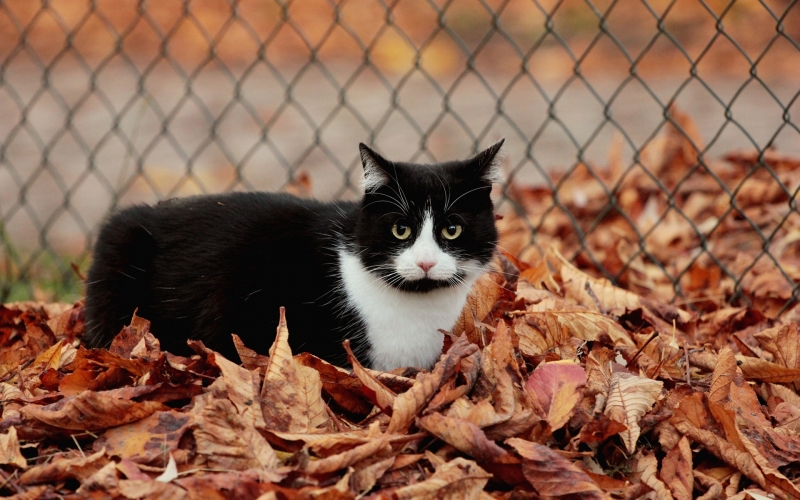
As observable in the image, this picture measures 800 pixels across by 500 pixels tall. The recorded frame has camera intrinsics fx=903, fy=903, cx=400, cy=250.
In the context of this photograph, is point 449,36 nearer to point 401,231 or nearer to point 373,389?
point 401,231

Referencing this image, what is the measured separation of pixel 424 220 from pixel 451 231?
0.11m

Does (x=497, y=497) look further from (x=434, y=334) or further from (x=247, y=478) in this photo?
(x=434, y=334)

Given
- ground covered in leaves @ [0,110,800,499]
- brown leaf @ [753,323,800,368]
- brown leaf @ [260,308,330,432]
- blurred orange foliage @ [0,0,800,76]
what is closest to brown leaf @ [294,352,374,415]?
ground covered in leaves @ [0,110,800,499]

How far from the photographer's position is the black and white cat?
2.96 meters

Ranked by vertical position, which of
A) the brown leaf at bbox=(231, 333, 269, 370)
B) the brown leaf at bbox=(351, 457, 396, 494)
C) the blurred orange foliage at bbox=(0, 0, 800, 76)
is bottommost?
the brown leaf at bbox=(351, 457, 396, 494)

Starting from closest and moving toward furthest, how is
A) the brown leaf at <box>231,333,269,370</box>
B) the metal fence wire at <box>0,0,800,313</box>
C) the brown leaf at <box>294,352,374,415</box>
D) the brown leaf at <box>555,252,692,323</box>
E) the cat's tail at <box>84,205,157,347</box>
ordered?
the brown leaf at <box>294,352,374,415</box> < the brown leaf at <box>231,333,269,370</box> < the cat's tail at <box>84,205,157,347</box> < the brown leaf at <box>555,252,692,323</box> < the metal fence wire at <box>0,0,800,313</box>

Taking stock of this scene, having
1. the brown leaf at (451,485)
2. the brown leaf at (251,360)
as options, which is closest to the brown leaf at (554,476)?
the brown leaf at (451,485)

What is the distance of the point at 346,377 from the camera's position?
264 cm

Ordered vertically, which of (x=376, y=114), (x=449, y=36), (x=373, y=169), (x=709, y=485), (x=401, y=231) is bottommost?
(x=709, y=485)

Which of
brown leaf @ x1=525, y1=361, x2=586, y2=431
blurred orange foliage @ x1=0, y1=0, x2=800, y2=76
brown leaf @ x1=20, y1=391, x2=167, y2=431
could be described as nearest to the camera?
brown leaf @ x1=20, y1=391, x2=167, y2=431

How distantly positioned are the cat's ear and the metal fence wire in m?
1.55

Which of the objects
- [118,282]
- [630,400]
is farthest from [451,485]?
[118,282]

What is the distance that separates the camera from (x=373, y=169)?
2955 millimetres

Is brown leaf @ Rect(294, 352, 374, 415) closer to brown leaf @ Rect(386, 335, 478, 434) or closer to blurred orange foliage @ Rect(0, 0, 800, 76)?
brown leaf @ Rect(386, 335, 478, 434)
